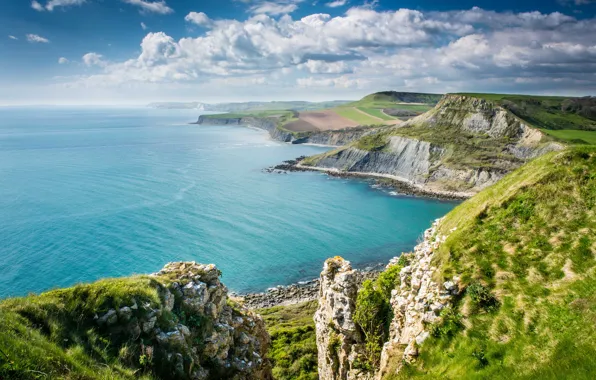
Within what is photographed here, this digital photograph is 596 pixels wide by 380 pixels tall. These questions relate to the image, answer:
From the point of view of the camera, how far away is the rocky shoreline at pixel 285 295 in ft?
188

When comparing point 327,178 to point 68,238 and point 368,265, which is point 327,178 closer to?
point 368,265

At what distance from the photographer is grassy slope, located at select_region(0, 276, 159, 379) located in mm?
10156

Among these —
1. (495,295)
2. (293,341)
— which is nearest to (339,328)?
(495,295)

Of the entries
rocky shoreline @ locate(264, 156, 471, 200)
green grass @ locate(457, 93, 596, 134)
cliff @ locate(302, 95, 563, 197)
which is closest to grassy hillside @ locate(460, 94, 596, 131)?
green grass @ locate(457, 93, 596, 134)

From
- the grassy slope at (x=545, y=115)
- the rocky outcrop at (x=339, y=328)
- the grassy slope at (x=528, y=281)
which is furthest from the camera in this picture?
the grassy slope at (x=545, y=115)

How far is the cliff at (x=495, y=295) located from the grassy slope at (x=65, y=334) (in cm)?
1224

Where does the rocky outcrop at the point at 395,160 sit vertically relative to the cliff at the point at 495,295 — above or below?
below

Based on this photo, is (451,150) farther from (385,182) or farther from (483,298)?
(483,298)

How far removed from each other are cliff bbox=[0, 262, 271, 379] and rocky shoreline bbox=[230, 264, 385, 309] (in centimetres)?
3529

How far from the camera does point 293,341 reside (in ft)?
133

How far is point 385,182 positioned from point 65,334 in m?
136

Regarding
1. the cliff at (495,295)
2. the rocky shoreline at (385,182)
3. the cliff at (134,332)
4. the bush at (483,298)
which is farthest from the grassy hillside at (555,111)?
the cliff at (134,332)

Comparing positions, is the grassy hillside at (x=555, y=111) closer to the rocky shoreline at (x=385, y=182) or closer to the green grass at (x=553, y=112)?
the green grass at (x=553, y=112)

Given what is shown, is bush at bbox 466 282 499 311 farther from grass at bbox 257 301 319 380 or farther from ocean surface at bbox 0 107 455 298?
ocean surface at bbox 0 107 455 298
